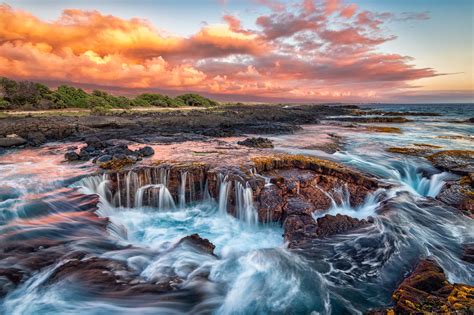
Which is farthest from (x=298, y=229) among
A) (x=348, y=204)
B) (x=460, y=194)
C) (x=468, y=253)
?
(x=460, y=194)

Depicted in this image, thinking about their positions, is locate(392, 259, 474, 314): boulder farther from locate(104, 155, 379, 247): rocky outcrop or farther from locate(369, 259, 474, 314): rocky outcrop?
locate(104, 155, 379, 247): rocky outcrop

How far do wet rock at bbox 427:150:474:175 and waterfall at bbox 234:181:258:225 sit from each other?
8731 mm

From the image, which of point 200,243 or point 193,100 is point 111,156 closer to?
point 200,243

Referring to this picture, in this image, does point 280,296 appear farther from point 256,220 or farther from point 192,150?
point 192,150

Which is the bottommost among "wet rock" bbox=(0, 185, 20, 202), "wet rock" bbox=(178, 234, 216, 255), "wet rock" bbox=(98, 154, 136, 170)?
"wet rock" bbox=(178, 234, 216, 255)

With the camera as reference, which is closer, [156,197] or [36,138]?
[156,197]

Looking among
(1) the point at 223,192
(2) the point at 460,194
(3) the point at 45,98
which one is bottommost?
(2) the point at 460,194

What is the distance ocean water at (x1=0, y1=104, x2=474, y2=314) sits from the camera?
16.7ft

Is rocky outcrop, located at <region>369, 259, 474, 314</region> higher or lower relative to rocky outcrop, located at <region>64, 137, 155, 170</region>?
lower

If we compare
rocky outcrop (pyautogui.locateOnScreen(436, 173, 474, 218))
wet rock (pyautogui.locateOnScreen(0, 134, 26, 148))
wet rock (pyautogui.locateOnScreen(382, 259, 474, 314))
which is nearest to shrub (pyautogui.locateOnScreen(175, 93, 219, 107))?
wet rock (pyautogui.locateOnScreen(0, 134, 26, 148))

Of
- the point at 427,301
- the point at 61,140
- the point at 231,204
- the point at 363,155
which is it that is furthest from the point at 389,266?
the point at 61,140

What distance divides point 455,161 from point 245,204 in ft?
34.2

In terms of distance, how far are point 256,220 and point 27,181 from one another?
8611 mm

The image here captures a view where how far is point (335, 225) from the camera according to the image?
731cm
